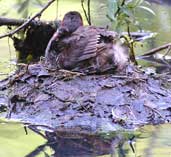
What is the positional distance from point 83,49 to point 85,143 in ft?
2.28

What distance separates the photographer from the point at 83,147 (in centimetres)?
249

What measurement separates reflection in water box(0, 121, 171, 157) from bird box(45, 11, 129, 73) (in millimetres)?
492

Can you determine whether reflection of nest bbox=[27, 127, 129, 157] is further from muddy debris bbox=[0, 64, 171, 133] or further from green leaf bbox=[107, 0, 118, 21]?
green leaf bbox=[107, 0, 118, 21]

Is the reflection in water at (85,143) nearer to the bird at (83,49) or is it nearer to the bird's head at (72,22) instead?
the bird at (83,49)

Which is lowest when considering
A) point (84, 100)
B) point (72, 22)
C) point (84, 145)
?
point (84, 145)

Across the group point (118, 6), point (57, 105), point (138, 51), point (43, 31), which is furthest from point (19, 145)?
point (138, 51)

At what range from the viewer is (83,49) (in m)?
3.12

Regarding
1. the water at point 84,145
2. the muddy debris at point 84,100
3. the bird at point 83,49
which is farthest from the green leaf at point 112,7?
the water at point 84,145

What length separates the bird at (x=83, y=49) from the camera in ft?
10.2

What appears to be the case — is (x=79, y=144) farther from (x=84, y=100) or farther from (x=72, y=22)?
(x=72, y=22)

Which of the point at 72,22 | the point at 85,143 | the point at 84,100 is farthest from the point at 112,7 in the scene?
the point at 85,143

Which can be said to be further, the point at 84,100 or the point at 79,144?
the point at 84,100

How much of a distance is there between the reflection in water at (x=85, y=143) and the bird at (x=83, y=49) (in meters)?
0.49

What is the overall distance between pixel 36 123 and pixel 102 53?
0.56m
